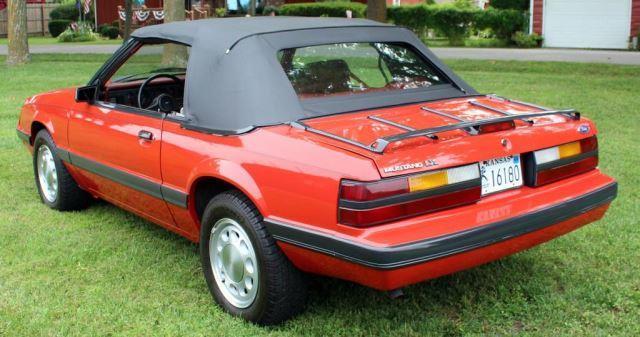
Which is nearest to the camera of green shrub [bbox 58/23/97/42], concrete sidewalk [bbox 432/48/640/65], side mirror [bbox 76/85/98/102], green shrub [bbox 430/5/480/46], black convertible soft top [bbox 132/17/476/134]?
black convertible soft top [bbox 132/17/476/134]

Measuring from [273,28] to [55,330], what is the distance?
1.95 metres

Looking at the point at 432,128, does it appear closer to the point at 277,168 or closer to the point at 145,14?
the point at 277,168

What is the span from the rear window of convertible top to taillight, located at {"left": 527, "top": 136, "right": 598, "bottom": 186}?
3.30 ft

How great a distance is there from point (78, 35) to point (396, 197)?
30783mm

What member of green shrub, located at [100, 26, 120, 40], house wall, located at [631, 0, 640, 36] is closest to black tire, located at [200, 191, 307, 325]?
house wall, located at [631, 0, 640, 36]

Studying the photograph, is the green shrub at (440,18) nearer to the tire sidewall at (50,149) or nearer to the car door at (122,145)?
the tire sidewall at (50,149)

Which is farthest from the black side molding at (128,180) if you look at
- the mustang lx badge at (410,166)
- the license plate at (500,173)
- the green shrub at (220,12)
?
the green shrub at (220,12)

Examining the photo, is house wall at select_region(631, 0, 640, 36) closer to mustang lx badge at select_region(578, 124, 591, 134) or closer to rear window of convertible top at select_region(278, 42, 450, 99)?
rear window of convertible top at select_region(278, 42, 450, 99)

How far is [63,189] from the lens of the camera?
17.9ft

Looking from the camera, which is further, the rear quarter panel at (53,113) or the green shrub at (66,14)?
the green shrub at (66,14)

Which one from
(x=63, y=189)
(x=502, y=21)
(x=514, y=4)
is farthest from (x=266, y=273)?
(x=514, y=4)

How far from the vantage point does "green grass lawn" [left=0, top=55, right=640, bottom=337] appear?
3.61 meters

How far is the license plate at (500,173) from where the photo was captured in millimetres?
3389

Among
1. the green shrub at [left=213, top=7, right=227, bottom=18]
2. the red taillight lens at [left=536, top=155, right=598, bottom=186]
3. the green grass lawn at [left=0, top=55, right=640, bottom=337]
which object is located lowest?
the green grass lawn at [left=0, top=55, right=640, bottom=337]
